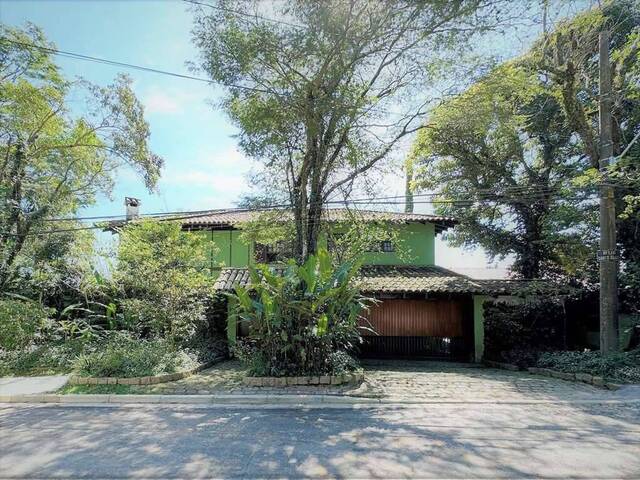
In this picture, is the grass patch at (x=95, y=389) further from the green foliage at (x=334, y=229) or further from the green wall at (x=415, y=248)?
the green wall at (x=415, y=248)

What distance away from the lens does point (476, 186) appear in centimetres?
1847

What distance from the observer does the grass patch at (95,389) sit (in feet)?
28.7

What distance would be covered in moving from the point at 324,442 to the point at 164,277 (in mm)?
7822

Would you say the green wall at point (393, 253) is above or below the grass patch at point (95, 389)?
above

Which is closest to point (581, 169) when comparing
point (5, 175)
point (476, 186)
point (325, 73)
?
point (476, 186)

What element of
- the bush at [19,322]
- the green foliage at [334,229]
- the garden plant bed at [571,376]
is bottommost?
the garden plant bed at [571,376]

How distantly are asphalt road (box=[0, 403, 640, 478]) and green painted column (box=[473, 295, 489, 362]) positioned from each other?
23.1ft

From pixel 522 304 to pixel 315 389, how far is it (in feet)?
31.0

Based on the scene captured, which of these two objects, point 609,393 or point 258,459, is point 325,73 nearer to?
point 258,459

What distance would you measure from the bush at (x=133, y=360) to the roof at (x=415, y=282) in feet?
11.0

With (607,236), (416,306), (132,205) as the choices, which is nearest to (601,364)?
(607,236)

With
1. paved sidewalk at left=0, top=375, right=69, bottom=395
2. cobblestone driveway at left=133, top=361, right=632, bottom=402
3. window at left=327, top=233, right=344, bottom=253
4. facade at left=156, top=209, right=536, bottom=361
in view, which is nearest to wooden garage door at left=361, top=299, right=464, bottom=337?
facade at left=156, top=209, right=536, bottom=361

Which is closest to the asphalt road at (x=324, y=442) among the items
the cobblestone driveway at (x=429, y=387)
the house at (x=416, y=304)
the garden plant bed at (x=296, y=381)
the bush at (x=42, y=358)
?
the cobblestone driveway at (x=429, y=387)

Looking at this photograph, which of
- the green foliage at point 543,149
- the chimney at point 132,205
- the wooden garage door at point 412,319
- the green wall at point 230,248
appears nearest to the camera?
the green foliage at point 543,149
